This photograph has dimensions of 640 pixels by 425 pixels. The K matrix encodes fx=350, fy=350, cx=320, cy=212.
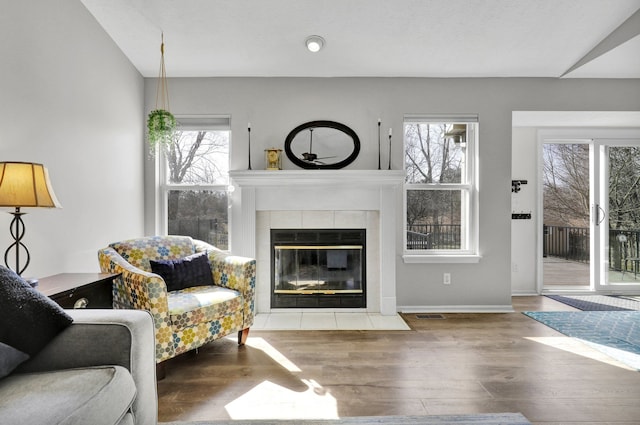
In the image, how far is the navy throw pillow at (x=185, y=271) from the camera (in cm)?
256

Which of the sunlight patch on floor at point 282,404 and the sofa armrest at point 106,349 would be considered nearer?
the sofa armrest at point 106,349

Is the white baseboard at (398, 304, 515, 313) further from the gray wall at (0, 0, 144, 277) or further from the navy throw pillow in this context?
the gray wall at (0, 0, 144, 277)

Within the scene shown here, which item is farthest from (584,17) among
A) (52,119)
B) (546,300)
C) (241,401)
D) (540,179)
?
→ (52,119)

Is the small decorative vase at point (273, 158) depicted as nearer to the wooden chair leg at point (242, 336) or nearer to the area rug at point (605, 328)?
the wooden chair leg at point (242, 336)

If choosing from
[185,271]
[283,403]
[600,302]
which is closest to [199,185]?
[185,271]

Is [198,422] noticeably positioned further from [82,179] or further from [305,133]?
[305,133]

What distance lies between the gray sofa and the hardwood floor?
63cm

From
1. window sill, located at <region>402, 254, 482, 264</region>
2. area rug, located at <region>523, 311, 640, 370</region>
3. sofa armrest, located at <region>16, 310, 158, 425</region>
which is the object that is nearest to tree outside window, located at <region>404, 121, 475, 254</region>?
window sill, located at <region>402, 254, 482, 264</region>

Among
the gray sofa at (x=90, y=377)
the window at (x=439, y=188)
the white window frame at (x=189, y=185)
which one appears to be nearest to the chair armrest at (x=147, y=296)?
the gray sofa at (x=90, y=377)

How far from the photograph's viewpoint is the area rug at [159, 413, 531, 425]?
1665 millimetres

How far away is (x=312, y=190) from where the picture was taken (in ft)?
11.5

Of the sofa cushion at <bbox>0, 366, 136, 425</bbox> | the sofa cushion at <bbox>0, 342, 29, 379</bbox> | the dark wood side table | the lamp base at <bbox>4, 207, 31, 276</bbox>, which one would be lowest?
the sofa cushion at <bbox>0, 366, 136, 425</bbox>

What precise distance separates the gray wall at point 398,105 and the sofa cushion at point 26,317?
7.99 ft

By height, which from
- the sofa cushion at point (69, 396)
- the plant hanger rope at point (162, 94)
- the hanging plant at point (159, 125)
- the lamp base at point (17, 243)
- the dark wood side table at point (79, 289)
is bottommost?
the sofa cushion at point (69, 396)
